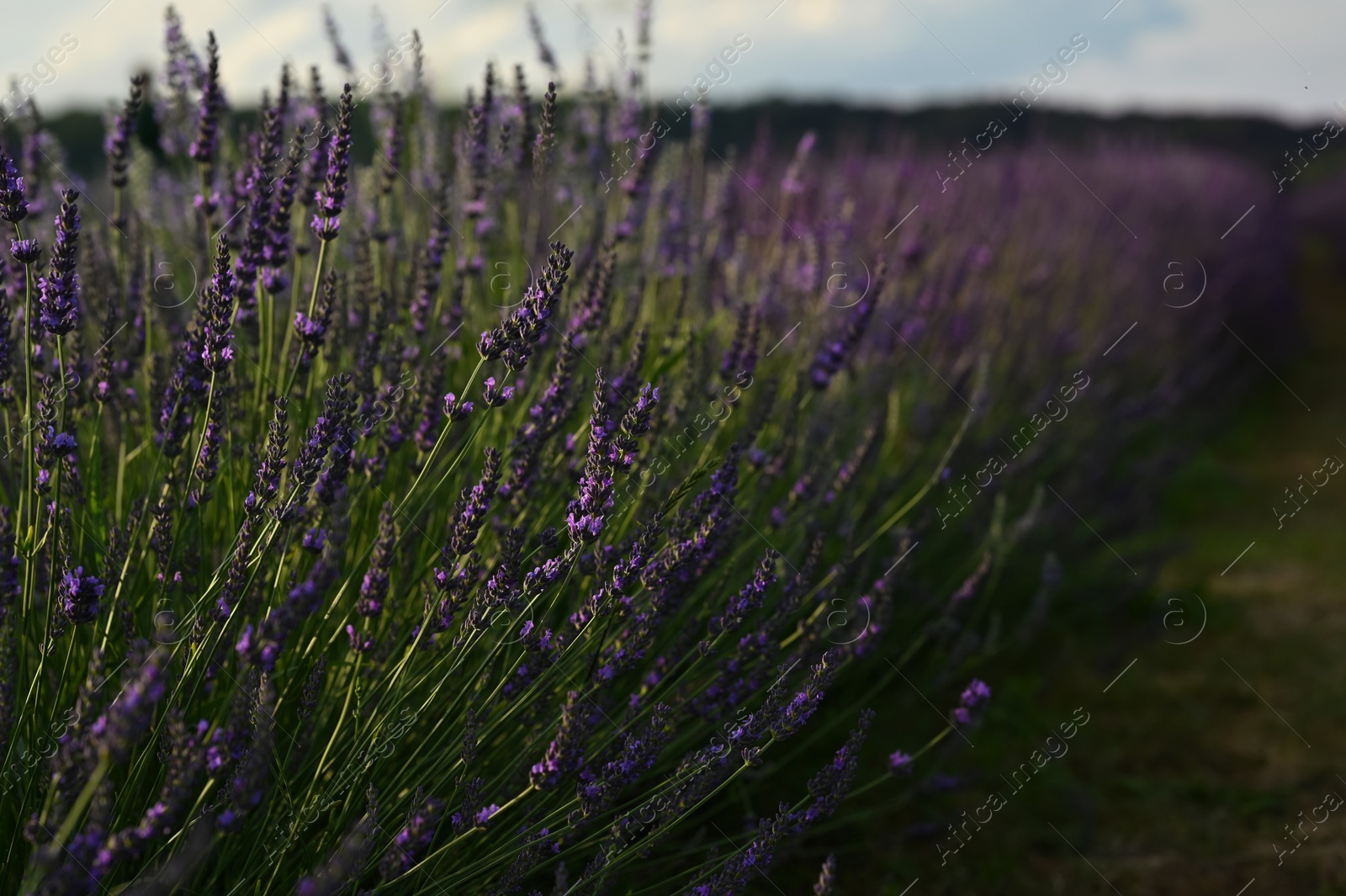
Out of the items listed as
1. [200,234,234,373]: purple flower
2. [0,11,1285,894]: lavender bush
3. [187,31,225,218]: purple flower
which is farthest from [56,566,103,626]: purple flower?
[187,31,225,218]: purple flower

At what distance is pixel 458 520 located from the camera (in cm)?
138

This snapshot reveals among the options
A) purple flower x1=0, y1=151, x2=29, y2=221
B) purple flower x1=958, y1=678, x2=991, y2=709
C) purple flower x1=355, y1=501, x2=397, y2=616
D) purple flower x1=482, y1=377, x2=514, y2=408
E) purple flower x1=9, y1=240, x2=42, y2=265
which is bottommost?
purple flower x1=958, y1=678, x2=991, y2=709

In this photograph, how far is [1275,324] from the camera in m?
8.09

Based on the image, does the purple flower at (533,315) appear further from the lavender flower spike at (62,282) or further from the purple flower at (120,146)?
the purple flower at (120,146)

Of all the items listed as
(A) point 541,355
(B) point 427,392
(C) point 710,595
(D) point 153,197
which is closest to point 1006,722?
(C) point 710,595

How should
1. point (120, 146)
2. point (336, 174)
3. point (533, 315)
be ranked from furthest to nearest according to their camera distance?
1. point (120, 146)
2. point (336, 174)
3. point (533, 315)

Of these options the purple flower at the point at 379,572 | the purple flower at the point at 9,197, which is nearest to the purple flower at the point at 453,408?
the purple flower at the point at 379,572

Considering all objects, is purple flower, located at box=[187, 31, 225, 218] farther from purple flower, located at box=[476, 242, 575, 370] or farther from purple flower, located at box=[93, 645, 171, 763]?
purple flower, located at box=[93, 645, 171, 763]

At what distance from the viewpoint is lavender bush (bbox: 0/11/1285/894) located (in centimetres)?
123

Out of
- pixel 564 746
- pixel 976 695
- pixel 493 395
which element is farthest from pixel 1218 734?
pixel 493 395

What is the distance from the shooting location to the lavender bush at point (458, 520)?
1233mm

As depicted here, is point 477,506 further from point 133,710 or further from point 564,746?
point 133,710

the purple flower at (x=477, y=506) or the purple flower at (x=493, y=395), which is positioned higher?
the purple flower at (x=493, y=395)

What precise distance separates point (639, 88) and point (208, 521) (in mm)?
Result: 1932
